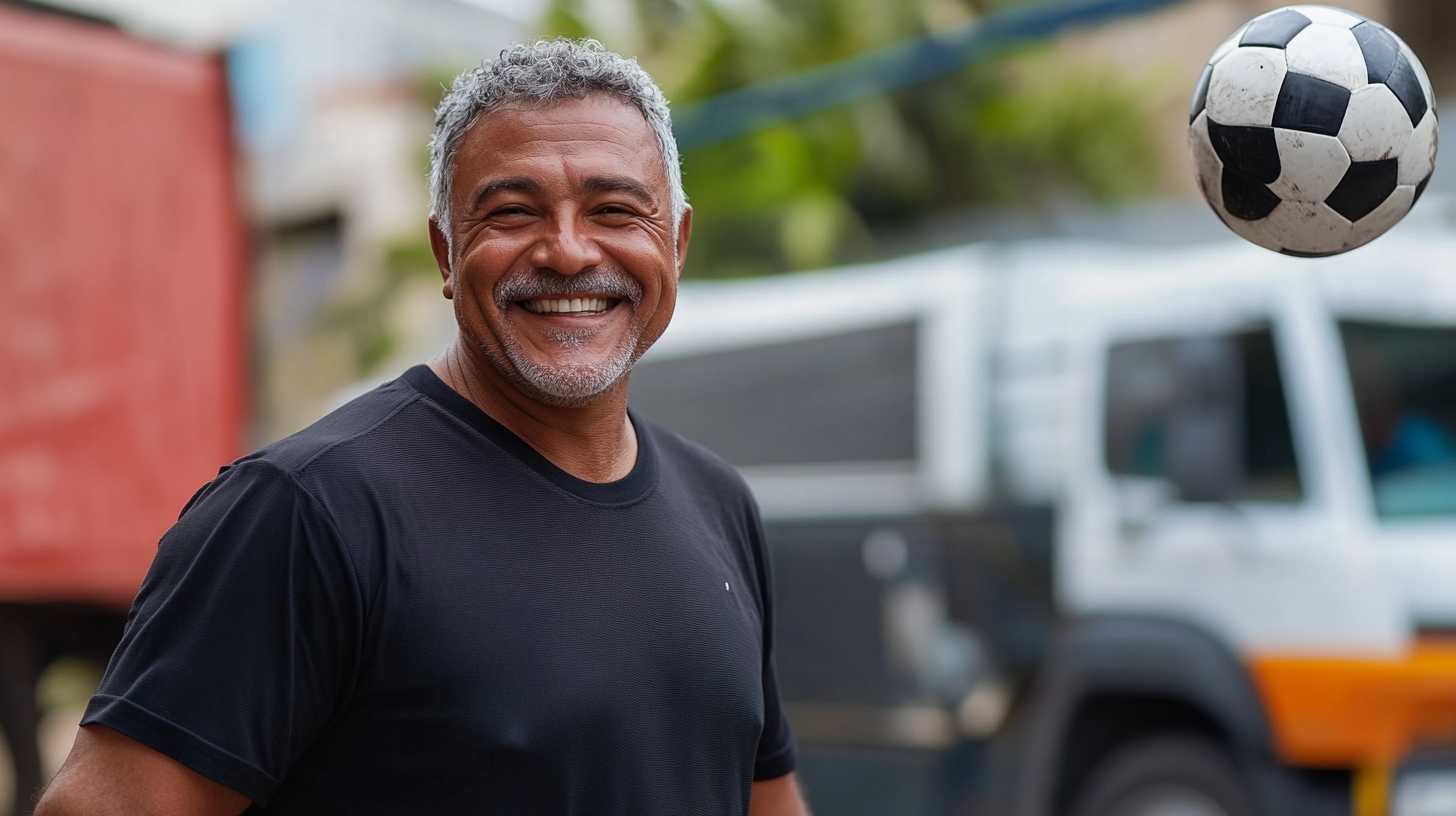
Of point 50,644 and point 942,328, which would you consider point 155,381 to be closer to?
Answer: point 50,644

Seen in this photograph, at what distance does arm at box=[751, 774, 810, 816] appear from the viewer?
2422 mm

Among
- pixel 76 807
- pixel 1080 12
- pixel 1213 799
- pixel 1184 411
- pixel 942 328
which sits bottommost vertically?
pixel 1213 799

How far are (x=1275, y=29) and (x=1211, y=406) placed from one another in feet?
11.7

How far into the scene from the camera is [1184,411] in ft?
19.1

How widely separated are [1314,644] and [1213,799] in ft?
2.24

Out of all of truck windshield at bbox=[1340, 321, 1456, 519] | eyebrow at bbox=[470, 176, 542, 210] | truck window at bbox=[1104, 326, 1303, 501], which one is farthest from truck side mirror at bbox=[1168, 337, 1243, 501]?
eyebrow at bbox=[470, 176, 542, 210]

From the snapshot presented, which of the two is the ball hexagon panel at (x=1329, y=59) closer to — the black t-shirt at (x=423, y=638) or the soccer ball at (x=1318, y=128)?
the soccer ball at (x=1318, y=128)

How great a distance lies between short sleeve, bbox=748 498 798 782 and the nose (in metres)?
0.56

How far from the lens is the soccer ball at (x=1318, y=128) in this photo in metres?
2.29

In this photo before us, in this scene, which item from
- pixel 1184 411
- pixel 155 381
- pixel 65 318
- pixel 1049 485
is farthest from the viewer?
pixel 155 381

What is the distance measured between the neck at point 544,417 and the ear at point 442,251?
73 millimetres

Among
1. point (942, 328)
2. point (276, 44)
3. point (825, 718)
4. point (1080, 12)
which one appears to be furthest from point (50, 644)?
point (276, 44)

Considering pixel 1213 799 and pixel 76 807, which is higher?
pixel 76 807

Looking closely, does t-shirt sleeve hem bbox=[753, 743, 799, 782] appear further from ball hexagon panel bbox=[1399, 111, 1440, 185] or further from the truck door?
the truck door
